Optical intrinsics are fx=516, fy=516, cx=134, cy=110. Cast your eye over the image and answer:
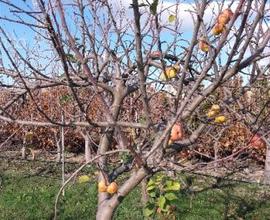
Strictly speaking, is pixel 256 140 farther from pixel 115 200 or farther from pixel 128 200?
pixel 128 200

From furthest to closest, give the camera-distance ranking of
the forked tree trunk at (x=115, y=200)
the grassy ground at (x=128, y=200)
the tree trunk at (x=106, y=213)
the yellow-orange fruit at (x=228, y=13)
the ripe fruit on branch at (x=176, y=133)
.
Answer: the grassy ground at (x=128, y=200) < the tree trunk at (x=106, y=213) < the forked tree trunk at (x=115, y=200) < the ripe fruit on branch at (x=176, y=133) < the yellow-orange fruit at (x=228, y=13)

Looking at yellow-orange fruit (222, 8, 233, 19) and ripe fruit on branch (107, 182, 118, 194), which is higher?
yellow-orange fruit (222, 8, 233, 19)

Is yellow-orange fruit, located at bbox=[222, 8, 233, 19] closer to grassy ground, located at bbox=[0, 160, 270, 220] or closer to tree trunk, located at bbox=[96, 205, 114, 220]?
tree trunk, located at bbox=[96, 205, 114, 220]

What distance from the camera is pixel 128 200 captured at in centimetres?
673

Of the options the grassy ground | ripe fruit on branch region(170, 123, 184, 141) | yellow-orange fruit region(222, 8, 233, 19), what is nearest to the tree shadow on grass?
the grassy ground

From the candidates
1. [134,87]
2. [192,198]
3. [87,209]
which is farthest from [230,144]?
[134,87]

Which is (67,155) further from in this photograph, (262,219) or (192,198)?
(262,219)

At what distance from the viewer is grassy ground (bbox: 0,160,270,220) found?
6.21m

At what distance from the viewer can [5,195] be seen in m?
7.19

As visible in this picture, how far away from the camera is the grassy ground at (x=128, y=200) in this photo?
6.21m

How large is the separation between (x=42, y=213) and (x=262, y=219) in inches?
105

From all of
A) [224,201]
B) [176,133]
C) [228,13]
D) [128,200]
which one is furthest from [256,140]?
[224,201]

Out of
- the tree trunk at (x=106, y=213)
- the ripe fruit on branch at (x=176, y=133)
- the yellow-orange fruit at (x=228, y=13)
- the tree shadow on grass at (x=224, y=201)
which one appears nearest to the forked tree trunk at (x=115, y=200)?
the tree trunk at (x=106, y=213)

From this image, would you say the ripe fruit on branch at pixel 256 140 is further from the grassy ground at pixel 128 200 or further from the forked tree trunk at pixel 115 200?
the grassy ground at pixel 128 200
